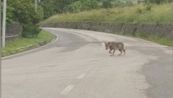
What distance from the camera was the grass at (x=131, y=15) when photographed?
51125mm

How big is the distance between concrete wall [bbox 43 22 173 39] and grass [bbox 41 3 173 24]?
0.74 metres

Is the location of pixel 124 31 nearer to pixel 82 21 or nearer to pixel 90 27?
pixel 90 27

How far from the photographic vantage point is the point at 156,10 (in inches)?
2158

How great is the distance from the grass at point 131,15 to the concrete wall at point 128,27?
29.0 inches

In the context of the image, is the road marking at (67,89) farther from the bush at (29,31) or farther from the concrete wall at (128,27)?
the concrete wall at (128,27)

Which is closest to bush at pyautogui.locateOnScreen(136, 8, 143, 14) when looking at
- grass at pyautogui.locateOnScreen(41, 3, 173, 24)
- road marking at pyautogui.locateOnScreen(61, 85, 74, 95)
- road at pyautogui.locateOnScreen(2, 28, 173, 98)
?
grass at pyautogui.locateOnScreen(41, 3, 173, 24)

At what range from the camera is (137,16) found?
192 ft

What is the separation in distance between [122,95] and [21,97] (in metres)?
2.18

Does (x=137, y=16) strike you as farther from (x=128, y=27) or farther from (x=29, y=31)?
(x=29, y=31)

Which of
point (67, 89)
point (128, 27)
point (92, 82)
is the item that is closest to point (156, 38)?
point (128, 27)

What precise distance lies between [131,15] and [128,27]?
438cm

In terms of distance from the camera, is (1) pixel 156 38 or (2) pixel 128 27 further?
(2) pixel 128 27

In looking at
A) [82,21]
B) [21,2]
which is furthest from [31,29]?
[82,21]

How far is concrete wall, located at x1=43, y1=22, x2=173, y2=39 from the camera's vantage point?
45812 millimetres
